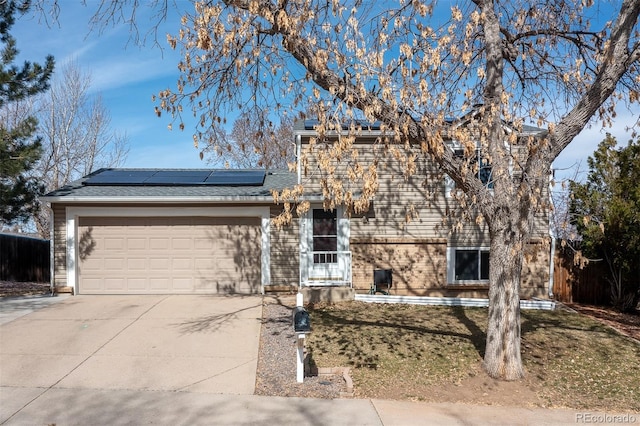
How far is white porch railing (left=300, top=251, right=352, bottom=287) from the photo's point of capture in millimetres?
13227

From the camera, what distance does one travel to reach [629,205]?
1314 centimetres

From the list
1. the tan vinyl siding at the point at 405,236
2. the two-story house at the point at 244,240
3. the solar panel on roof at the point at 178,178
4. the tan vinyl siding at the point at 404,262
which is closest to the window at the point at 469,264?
the two-story house at the point at 244,240

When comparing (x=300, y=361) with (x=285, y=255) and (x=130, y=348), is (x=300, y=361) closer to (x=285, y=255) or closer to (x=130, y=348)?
(x=130, y=348)

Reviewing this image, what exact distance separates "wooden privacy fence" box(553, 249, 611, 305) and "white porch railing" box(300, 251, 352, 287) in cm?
620

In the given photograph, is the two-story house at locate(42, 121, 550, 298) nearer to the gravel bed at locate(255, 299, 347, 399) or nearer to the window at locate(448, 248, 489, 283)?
the window at locate(448, 248, 489, 283)

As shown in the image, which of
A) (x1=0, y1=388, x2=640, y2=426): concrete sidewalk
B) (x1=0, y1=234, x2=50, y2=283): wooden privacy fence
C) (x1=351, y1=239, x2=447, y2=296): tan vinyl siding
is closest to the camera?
(x1=0, y1=388, x2=640, y2=426): concrete sidewalk

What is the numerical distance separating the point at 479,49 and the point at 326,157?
15.7ft

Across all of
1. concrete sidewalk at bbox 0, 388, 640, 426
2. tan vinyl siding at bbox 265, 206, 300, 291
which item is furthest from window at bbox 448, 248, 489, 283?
concrete sidewalk at bbox 0, 388, 640, 426

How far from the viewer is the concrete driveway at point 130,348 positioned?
685 cm

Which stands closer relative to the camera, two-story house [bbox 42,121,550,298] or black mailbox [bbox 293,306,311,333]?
black mailbox [bbox 293,306,311,333]

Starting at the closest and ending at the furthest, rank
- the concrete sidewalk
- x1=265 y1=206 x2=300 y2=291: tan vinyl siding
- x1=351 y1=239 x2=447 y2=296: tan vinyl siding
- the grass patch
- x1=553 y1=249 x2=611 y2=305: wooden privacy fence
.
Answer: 1. the concrete sidewalk
2. the grass patch
3. x1=265 y1=206 x2=300 y2=291: tan vinyl siding
4. x1=351 y1=239 x2=447 y2=296: tan vinyl siding
5. x1=553 y1=249 x2=611 y2=305: wooden privacy fence

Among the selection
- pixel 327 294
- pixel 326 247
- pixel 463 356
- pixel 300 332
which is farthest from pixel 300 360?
pixel 326 247

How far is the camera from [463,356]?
8.55 m

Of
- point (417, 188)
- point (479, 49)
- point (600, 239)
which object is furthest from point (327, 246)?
point (600, 239)
